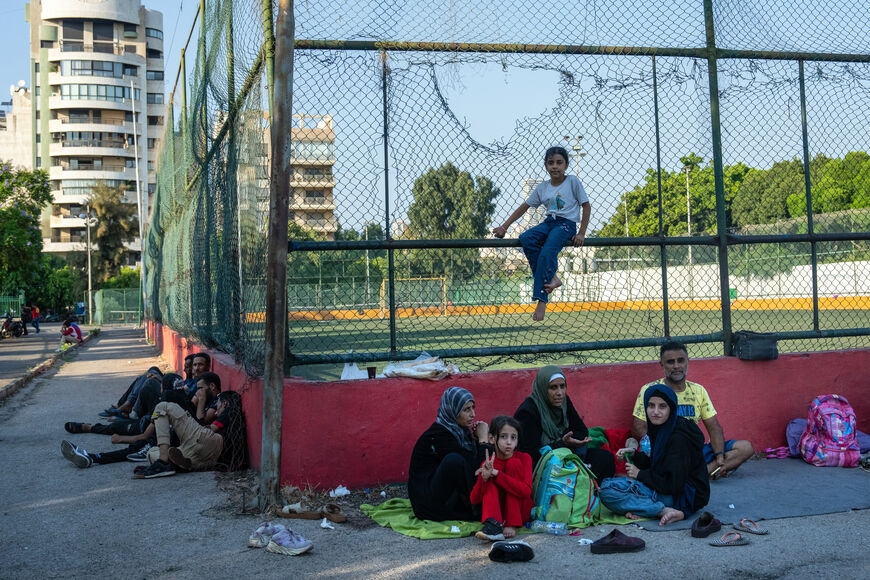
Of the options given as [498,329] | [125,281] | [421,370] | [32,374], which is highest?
[125,281]

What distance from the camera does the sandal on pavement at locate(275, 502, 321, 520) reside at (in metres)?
4.98

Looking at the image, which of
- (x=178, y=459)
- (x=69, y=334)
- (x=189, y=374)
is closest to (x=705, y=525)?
(x=178, y=459)

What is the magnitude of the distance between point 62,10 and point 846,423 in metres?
84.1

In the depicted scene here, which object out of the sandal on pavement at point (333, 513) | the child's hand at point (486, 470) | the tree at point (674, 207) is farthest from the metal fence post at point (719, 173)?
the sandal on pavement at point (333, 513)

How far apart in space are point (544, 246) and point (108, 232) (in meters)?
72.5

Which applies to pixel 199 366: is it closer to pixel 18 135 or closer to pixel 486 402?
pixel 486 402

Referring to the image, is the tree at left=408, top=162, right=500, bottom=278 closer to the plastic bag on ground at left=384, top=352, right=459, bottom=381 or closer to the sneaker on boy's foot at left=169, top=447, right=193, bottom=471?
the plastic bag on ground at left=384, top=352, right=459, bottom=381

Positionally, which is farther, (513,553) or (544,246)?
(544,246)

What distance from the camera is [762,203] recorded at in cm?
700

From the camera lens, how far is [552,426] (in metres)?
5.39

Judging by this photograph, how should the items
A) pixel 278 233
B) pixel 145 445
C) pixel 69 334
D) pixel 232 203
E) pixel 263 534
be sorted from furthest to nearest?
pixel 69 334
pixel 145 445
pixel 232 203
pixel 278 233
pixel 263 534

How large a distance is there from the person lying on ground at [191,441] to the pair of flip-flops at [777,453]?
4393mm

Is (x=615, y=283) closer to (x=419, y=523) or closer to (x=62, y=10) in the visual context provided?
(x=419, y=523)

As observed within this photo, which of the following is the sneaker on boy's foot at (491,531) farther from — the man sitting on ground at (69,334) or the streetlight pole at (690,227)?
the man sitting on ground at (69,334)
